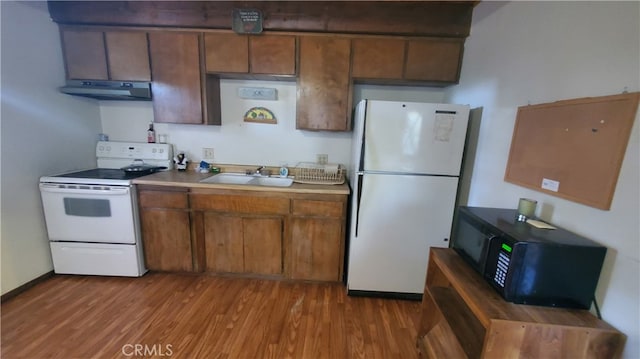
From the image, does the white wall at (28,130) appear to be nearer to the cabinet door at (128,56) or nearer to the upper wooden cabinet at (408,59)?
the cabinet door at (128,56)

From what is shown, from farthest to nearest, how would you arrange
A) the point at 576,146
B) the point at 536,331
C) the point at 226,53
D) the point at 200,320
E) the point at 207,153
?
the point at 207,153
the point at 226,53
the point at 200,320
the point at 576,146
the point at 536,331

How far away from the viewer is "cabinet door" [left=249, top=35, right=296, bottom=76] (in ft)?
7.21

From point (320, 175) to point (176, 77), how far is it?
1618mm

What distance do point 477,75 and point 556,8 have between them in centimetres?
67

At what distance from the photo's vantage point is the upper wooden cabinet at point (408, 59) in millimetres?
2133

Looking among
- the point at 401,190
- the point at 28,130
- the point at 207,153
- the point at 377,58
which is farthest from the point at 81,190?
the point at 377,58

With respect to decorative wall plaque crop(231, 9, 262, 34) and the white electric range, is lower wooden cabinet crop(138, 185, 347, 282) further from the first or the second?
decorative wall plaque crop(231, 9, 262, 34)

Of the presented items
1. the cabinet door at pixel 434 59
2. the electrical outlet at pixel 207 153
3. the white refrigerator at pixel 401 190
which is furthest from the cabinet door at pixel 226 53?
the cabinet door at pixel 434 59

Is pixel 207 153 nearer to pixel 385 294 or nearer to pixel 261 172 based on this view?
pixel 261 172

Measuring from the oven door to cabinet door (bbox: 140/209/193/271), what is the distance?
11 cm

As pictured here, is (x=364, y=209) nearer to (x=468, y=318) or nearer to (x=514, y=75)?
(x=468, y=318)

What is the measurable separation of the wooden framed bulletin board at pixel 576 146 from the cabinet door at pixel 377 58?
3.55 ft

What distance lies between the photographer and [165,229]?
7.52 feet

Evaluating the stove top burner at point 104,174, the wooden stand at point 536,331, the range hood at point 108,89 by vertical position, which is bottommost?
the wooden stand at point 536,331
